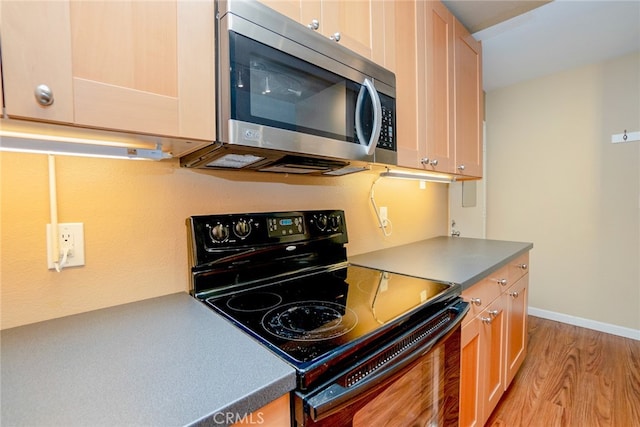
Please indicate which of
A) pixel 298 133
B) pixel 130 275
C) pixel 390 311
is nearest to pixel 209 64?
pixel 298 133

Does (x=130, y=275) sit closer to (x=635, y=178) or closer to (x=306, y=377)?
(x=306, y=377)

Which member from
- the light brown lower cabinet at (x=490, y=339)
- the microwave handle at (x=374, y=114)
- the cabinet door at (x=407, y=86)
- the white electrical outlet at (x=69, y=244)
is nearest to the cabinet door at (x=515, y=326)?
the light brown lower cabinet at (x=490, y=339)

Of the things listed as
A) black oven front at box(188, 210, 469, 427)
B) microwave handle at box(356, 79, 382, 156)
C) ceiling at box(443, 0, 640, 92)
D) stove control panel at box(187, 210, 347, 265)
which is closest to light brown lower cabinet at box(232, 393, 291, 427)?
black oven front at box(188, 210, 469, 427)

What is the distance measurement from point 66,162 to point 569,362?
10.2ft

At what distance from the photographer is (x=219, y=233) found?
101 centimetres

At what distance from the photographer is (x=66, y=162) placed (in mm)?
801

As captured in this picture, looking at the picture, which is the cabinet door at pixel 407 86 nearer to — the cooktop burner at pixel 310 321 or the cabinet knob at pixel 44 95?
the cooktop burner at pixel 310 321

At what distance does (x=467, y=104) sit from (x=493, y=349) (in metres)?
1.38

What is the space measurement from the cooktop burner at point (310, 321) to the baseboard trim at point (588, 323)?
3.07 meters

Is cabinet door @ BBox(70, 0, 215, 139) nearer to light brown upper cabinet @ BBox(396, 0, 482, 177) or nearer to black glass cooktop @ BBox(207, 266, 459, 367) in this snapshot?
black glass cooktop @ BBox(207, 266, 459, 367)

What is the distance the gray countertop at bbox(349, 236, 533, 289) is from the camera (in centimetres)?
124

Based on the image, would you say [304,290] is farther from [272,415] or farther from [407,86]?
[407,86]

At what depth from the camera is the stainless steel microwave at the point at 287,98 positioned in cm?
74

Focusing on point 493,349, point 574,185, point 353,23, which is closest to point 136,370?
point 353,23
